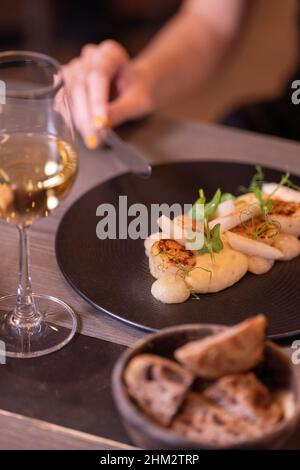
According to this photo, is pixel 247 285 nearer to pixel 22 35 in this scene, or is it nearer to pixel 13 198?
pixel 13 198

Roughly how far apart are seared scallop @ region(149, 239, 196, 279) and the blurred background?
2.66 metres

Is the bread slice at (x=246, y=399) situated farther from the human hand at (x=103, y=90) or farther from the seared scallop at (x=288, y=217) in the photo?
the human hand at (x=103, y=90)

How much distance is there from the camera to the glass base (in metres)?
0.88

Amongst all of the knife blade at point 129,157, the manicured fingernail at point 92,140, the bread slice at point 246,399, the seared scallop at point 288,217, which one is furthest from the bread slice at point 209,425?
the manicured fingernail at point 92,140

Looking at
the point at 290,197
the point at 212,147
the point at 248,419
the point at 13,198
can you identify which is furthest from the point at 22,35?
the point at 248,419

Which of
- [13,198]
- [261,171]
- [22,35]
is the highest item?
[13,198]

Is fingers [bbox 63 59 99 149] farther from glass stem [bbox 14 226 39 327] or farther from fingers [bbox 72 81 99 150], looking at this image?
glass stem [bbox 14 226 39 327]

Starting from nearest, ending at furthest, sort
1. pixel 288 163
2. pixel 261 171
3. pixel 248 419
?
pixel 248 419 < pixel 261 171 < pixel 288 163

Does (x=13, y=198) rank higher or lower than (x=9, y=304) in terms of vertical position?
higher

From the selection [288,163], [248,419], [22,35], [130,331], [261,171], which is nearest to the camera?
[248,419]

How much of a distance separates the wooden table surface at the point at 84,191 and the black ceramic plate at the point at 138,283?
0.03 meters

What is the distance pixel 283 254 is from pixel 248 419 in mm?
442
